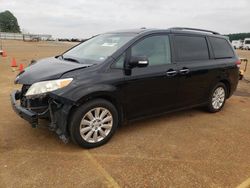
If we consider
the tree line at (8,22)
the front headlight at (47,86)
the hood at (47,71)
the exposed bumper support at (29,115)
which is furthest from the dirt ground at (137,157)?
the tree line at (8,22)

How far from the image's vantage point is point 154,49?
430 centimetres

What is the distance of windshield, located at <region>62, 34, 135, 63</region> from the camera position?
13.1 feet

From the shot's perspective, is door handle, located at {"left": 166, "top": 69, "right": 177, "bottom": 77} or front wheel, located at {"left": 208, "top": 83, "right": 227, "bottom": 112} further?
front wheel, located at {"left": 208, "top": 83, "right": 227, "bottom": 112}

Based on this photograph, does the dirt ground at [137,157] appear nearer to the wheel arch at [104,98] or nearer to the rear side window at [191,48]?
the wheel arch at [104,98]

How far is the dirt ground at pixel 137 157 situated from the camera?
2.97 meters

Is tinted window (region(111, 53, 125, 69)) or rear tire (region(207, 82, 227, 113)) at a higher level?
tinted window (region(111, 53, 125, 69))

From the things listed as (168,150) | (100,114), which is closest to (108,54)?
(100,114)

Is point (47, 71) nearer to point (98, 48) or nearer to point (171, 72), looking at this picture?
point (98, 48)

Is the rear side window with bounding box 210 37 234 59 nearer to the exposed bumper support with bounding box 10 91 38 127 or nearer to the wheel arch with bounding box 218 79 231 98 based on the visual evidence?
the wheel arch with bounding box 218 79 231 98

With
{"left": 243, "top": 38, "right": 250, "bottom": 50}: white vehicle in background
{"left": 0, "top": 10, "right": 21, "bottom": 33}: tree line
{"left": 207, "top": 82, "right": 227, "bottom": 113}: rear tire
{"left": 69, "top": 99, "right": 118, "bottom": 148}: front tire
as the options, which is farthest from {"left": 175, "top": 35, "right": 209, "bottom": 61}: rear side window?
{"left": 0, "top": 10, "right": 21, "bottom": 33}: tree line

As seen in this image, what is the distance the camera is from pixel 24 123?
14.9 feet

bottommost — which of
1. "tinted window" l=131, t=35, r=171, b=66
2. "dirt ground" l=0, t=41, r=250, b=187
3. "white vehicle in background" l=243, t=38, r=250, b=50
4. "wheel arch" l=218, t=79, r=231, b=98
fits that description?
"dirt ground" l=0, t=41, r=250, b=187

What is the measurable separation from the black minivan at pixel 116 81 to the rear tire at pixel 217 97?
0.11 metres

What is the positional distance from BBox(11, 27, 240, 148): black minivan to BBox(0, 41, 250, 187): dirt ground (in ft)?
1.06
